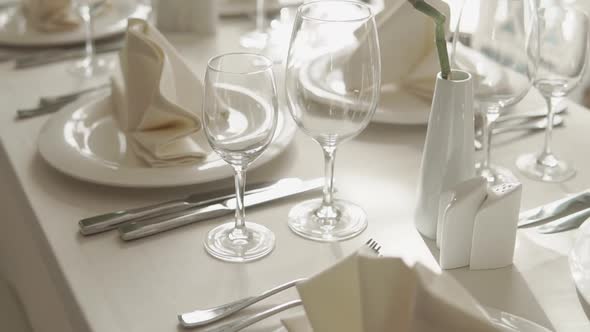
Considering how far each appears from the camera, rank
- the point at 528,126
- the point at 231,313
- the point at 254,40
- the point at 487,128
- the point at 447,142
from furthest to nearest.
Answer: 1. the point at 254,40
2. the point at 528,126
3. the point at 487,128
4. the point at 447,142
5. the point at 231,313

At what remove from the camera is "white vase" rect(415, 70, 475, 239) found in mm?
810

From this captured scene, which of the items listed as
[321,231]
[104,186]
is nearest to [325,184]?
[321,231]

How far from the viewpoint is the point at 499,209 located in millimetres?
762

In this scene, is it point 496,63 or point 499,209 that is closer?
point 499,209

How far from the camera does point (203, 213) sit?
880 mm

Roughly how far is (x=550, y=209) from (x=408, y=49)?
40 centimetres

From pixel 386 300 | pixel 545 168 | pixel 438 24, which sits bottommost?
pixel 545 168

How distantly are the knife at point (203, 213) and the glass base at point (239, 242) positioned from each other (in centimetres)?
3

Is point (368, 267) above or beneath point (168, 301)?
above

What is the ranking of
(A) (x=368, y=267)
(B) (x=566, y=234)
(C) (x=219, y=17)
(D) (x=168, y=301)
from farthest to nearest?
(C) (x=219, y=17) < (B) (x=566, y=234) < (D) (x=168, y=301) < (A) (x=368, y=267)

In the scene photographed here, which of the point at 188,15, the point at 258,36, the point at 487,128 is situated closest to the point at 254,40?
the point at 258,36

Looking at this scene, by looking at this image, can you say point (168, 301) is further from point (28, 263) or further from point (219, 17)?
point (219, 17)

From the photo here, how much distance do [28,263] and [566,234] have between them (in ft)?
2.36

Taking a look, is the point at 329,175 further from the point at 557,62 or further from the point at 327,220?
the point at 557,62
